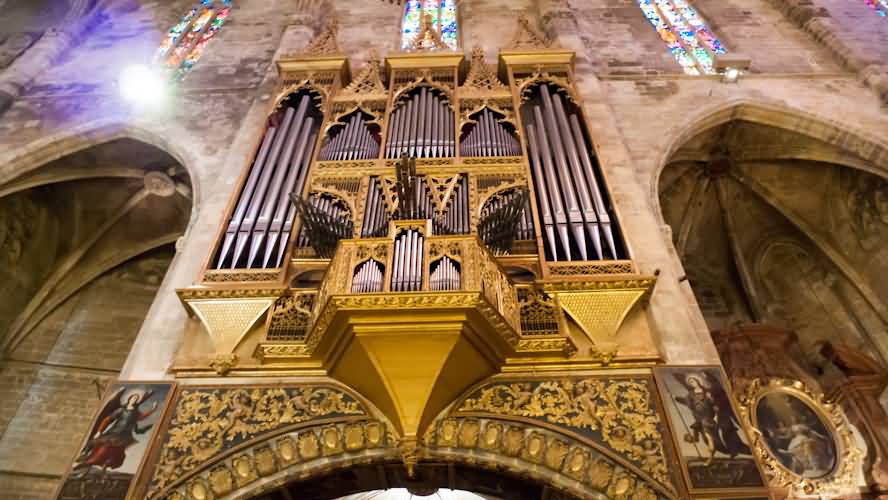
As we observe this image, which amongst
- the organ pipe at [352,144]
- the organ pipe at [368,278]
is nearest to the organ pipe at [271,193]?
the organ pipe at [352,144]

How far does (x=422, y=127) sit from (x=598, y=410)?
14.7 ft

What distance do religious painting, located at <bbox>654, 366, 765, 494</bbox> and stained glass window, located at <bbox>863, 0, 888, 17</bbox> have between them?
10264 mm

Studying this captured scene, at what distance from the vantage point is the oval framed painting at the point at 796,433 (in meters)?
7.99

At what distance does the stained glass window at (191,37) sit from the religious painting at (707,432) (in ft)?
32.1

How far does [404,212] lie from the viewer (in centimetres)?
606

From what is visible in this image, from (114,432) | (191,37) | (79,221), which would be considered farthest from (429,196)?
(191,37)

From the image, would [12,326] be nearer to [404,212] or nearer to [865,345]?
[404,212]

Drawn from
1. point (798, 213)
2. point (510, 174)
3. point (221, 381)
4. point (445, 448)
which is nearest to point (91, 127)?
point (221, 381)

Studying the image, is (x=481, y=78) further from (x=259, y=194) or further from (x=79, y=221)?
(x=79, y=221)

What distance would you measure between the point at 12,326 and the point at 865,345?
14311mm

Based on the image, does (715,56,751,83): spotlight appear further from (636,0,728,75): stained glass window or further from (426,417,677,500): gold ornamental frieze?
(426,417,677,500): gold ornamental frieze

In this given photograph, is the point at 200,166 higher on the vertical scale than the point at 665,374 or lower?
higher

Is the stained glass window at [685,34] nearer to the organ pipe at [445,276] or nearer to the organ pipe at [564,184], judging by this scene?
the organ pipe at [564,184]

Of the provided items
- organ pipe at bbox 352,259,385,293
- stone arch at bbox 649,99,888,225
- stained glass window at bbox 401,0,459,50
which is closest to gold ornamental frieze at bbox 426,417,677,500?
organ pipe at bbox 352,259,385,293
